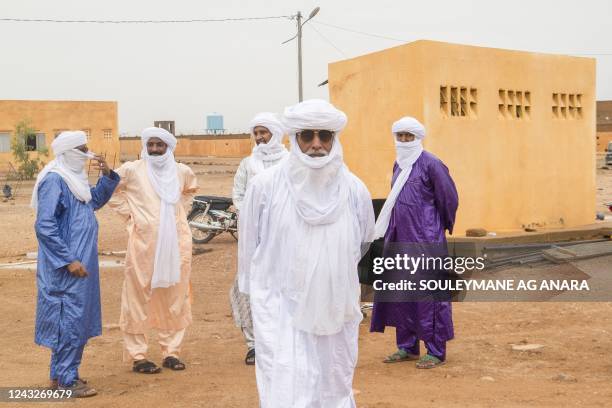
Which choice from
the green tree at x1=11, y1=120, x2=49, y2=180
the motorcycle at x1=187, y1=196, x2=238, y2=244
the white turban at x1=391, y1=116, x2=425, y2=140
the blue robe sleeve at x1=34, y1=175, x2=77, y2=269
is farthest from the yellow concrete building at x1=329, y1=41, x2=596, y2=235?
the green tree at x1=11, y1=120, x2=49, y2=180

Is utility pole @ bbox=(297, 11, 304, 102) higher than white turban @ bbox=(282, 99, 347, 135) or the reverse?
higher

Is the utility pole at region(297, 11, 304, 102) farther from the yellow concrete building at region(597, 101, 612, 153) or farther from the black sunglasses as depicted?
the yellow concrete building at region(597, 101, 612, 153)

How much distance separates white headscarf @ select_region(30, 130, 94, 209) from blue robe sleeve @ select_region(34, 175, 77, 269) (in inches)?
2.6

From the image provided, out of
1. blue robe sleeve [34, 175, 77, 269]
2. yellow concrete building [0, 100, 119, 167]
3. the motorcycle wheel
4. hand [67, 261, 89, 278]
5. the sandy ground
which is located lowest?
the sandy ground

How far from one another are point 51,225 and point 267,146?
166 cm

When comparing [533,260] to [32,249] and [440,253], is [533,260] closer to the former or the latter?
[440,253]

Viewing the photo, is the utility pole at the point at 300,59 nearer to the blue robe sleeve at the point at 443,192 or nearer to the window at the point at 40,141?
the window at the point at 40,141

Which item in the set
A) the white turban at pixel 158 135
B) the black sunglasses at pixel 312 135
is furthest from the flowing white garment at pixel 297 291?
the white turban at pixel 158 135

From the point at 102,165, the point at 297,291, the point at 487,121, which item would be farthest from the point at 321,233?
the point at 487,121

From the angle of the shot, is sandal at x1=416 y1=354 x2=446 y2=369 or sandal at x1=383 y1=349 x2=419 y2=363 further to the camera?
sandal at x1=383 y1=349 x2=419 y2=363

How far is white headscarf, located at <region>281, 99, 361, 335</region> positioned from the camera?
3428 mm

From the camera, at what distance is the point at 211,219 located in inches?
508

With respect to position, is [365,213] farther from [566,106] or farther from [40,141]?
[40,141]

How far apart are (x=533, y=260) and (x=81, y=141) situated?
6276 millimetres
